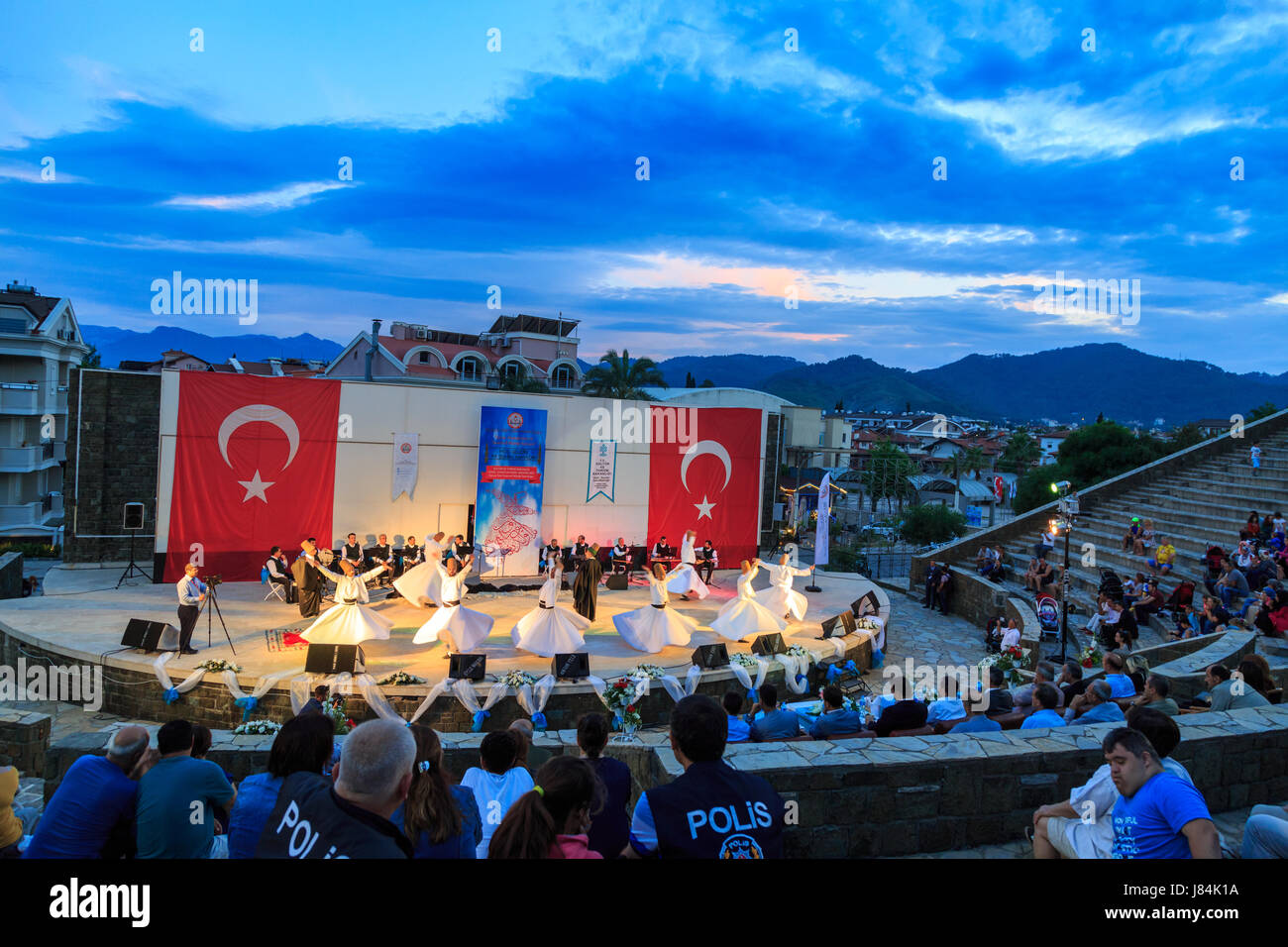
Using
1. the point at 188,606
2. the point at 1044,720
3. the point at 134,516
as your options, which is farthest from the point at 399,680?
the point at 134,516

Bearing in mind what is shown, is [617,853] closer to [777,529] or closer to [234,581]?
[234,581]

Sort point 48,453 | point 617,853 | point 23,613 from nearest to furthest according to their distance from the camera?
point 617,853
point 23,613
point 48,453

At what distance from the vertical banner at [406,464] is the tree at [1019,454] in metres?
75.2

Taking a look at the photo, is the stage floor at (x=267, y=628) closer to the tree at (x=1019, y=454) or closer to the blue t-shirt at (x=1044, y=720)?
the blue t-shirt at (x=1044, y=720)

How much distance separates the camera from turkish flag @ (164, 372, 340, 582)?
59.0 feet

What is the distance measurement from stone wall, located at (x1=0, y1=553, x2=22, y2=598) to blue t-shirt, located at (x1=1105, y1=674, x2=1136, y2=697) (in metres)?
21.4

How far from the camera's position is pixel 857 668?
1505 centimetres

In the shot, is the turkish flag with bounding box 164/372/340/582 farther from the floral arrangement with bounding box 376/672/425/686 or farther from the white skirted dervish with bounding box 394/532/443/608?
the floral arrangement with bounding box 376/672/425/686

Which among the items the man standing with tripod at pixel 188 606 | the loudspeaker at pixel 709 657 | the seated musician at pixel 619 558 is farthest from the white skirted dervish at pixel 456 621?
the seated musician at pixel 619 558

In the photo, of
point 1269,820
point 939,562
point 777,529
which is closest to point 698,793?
point 1269,820

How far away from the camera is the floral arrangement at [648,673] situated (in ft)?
39.4

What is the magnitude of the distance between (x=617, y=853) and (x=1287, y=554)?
18480 millimetres

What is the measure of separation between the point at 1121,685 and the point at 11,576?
2202cm
